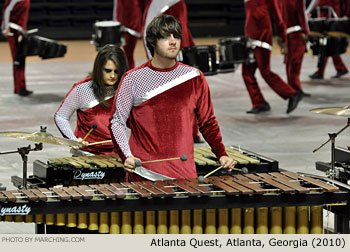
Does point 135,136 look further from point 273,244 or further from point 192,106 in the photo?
point 273,244

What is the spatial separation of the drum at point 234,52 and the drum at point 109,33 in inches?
71.7

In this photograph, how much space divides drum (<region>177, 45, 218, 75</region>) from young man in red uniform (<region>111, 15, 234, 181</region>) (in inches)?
173

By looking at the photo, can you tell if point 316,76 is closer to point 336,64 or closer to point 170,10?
point 336,64

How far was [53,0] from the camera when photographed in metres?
20.2

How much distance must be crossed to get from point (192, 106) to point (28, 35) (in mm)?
7371

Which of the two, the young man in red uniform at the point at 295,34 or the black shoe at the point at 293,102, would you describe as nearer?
the black shoe at the point at 293,102

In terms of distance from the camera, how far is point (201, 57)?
9555 mm

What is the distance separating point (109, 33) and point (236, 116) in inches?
81.7

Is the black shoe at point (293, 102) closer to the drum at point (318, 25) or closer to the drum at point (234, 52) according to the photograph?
the drum at point (234, 52)

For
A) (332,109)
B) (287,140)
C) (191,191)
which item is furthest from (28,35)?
(191,191)

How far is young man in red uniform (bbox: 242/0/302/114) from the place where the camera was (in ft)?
34.2

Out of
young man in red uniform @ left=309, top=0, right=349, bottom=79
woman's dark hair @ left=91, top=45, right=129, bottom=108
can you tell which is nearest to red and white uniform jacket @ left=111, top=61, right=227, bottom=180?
woman's dark hair @ left=91, top=45, right=129, bottom=108

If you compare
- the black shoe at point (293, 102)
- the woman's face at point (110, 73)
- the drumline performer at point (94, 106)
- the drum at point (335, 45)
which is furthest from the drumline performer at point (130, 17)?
the woman's face at point (110, 73)

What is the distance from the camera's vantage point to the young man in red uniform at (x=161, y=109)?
194 inches
